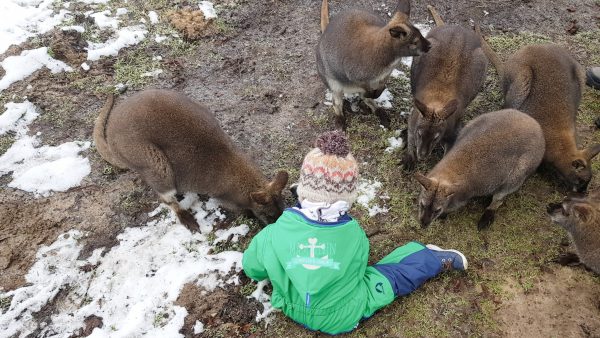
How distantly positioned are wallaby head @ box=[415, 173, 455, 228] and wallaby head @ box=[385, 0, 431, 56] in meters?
1.47

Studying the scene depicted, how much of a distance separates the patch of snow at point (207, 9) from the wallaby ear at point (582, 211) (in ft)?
16.9

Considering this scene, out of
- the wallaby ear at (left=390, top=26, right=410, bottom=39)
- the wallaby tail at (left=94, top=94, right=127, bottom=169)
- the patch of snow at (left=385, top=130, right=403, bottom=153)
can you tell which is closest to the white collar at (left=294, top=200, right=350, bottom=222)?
the patch of snow at (left=385, top=130, right=403, bottom=153)

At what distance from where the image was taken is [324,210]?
3.12m

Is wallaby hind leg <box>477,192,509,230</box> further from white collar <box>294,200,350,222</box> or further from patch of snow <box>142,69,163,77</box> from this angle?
patch of snow <box>142,69,163,77</box>

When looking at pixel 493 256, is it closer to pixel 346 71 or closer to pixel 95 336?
pixel 346 71

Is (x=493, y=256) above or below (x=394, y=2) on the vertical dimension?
below

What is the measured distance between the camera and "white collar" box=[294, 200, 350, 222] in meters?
3.11

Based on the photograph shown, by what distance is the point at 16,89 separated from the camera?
5.38 meters

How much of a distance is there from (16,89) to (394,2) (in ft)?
17.3

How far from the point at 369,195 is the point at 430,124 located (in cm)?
92

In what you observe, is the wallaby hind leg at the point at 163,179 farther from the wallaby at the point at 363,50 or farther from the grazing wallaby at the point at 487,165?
the grazing wallaby at the point at 487,165

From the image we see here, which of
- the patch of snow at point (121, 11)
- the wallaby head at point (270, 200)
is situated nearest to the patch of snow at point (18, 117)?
the patch of snow at point (121, 11)

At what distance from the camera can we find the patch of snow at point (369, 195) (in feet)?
14.5

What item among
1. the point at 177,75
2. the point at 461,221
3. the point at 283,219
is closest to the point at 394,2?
the point at 177,75
